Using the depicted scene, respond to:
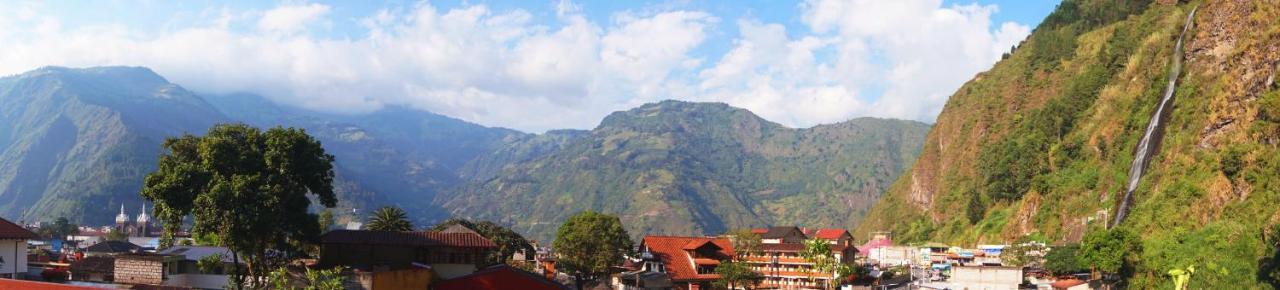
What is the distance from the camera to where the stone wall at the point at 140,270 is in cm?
5138

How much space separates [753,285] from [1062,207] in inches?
1378

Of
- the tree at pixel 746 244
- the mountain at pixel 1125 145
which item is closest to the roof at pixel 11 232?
the mountain at pixel 1125 145

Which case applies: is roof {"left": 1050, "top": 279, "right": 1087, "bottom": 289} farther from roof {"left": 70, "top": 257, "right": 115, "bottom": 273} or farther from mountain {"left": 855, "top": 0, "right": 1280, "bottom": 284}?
roof {"left": 70, "top": 257, "right": 115, "bottom": 273}

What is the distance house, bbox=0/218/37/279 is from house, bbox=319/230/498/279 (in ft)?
52.9

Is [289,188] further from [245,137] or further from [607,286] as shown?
[607,286]

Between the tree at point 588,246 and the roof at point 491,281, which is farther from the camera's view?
the tree at point 588,246

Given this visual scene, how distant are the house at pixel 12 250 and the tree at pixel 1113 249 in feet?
225

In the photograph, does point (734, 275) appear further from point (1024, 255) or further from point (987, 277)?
point (1024, 255)

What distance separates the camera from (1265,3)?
7231 cm

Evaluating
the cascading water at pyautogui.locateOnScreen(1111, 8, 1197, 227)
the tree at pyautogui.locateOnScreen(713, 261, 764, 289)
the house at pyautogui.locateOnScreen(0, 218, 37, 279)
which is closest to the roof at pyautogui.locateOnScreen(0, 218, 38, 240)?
the house at pyautogui.locateOnScreen(0, 218, 37, 279)

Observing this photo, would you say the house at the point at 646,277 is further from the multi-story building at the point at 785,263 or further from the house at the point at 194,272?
the house at the point at 194,272

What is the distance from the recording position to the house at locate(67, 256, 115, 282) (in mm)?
52781

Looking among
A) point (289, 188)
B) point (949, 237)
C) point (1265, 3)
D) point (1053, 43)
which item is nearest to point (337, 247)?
point (289, 188)

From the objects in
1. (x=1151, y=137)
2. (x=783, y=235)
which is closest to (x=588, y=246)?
(x=1151, y=137)
